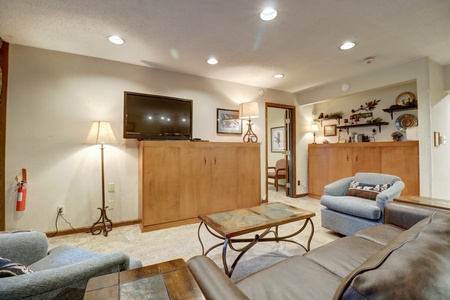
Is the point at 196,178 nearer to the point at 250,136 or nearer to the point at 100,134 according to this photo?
the point at 100,134

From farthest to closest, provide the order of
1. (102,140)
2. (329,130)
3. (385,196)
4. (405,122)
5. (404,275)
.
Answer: (329,130) → (405,122) → (102,140) → (385,196) → (404,275)

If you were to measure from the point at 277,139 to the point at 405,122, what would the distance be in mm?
3287

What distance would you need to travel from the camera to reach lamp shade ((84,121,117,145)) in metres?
2.69

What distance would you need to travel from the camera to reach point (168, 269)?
86 cm

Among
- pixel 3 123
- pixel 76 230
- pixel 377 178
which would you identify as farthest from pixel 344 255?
pixel 3 123

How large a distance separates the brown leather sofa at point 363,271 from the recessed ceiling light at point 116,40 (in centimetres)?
254

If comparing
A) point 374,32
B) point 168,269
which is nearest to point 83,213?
point 168,269

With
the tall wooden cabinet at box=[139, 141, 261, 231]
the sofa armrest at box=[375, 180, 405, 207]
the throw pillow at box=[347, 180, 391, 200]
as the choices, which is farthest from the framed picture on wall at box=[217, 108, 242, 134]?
the sofa armrest at box=[375, 180, 405, 207]

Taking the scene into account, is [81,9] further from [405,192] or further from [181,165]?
[405,192]

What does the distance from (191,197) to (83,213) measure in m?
1.49

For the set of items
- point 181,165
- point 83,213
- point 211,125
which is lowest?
point 83,213

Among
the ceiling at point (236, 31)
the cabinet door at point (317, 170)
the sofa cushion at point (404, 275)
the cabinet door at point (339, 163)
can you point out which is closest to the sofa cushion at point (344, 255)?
the sofa cushion at point (404, 275)

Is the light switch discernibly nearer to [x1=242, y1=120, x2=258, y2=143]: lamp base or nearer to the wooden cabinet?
[x1=242, y1=120, x2=258, y2=143]: lamp base

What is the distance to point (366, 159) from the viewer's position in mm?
3797
